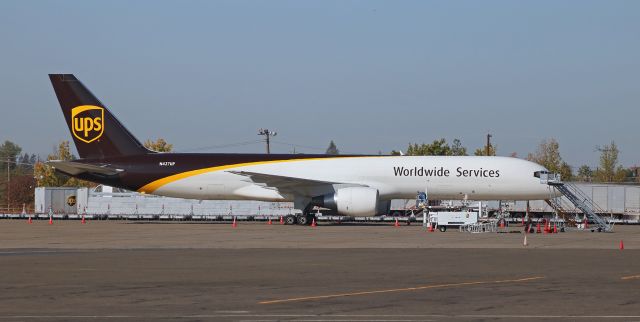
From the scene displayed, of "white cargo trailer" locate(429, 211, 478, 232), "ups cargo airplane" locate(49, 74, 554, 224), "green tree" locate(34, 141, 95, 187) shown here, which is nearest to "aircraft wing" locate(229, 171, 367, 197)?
"ups cargo airplane" locate(49, 74, 554, 224)

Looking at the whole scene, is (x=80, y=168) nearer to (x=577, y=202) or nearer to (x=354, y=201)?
(x=354, y=201)

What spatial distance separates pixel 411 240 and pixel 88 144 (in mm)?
23324

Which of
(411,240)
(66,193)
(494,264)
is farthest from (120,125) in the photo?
A: (494,264)

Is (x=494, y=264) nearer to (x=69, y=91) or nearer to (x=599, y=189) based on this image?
(x=69, y=91)

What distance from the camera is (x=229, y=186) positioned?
5112 cm

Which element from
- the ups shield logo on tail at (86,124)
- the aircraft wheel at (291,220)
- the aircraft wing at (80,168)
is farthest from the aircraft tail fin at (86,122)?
the aircraft wheel at (291,220)

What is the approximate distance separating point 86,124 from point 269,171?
395 inches

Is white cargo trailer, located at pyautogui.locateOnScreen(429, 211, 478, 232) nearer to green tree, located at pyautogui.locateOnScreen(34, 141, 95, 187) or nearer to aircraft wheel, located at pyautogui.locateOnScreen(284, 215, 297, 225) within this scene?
aircraft wheel, located at pyautogui.locateOnScreen(284, 215, 297, 225)

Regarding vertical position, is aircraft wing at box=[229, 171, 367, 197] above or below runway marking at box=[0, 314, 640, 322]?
above

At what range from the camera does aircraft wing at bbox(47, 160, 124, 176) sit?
4973cm

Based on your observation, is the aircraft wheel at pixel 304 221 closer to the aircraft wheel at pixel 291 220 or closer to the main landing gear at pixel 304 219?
the main landing gear at pixel 304 219

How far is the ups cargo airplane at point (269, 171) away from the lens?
4991cm

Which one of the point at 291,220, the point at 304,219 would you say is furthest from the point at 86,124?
the point at 304,219

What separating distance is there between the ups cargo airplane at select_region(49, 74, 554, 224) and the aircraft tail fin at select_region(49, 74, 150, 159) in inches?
2.1
